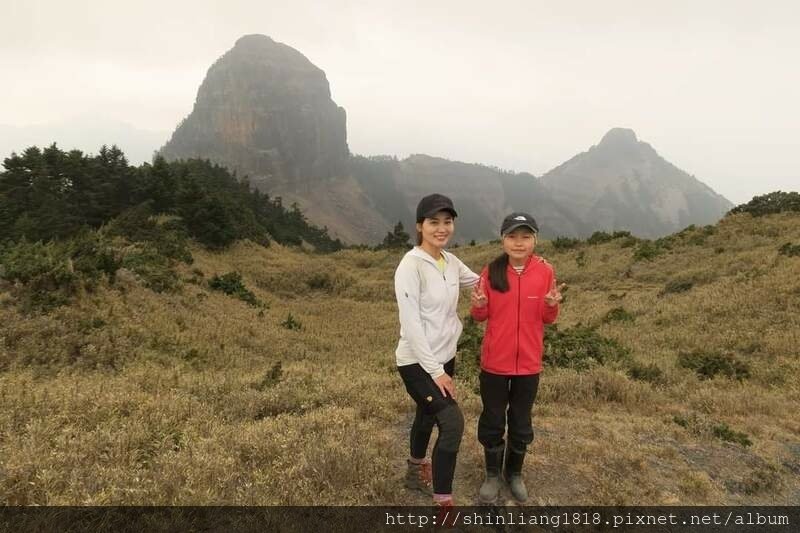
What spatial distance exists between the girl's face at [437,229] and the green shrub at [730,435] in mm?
5196

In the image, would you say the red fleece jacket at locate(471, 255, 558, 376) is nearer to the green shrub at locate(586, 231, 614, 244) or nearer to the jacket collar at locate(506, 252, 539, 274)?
the jacket collar at locate(506, 252, 539, 274)

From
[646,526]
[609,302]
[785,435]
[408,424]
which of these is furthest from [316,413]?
[609,302]

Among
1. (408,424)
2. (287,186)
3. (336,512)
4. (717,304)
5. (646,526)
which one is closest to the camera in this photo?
(336,512)

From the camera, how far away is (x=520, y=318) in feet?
13.1

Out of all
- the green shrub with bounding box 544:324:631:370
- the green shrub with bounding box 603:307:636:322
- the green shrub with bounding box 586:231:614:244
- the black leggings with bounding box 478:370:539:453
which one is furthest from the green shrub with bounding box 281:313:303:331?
the green shrub with bounding box 586:231:614:244

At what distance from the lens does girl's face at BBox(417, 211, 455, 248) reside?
3.74 meters

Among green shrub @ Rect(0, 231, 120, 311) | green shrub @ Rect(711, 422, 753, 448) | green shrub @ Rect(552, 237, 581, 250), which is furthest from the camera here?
green shrub @ Rect(552, 237, 581, 250)

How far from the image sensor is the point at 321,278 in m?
29.2

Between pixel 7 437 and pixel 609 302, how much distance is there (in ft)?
60.1

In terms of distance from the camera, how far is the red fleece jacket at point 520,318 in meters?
3.99

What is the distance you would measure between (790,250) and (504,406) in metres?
18.1

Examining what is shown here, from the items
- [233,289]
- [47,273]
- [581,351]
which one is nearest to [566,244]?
[233,289]

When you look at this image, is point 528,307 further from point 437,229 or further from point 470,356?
point 470,356

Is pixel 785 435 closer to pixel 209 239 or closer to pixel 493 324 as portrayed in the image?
pixel 493 324
